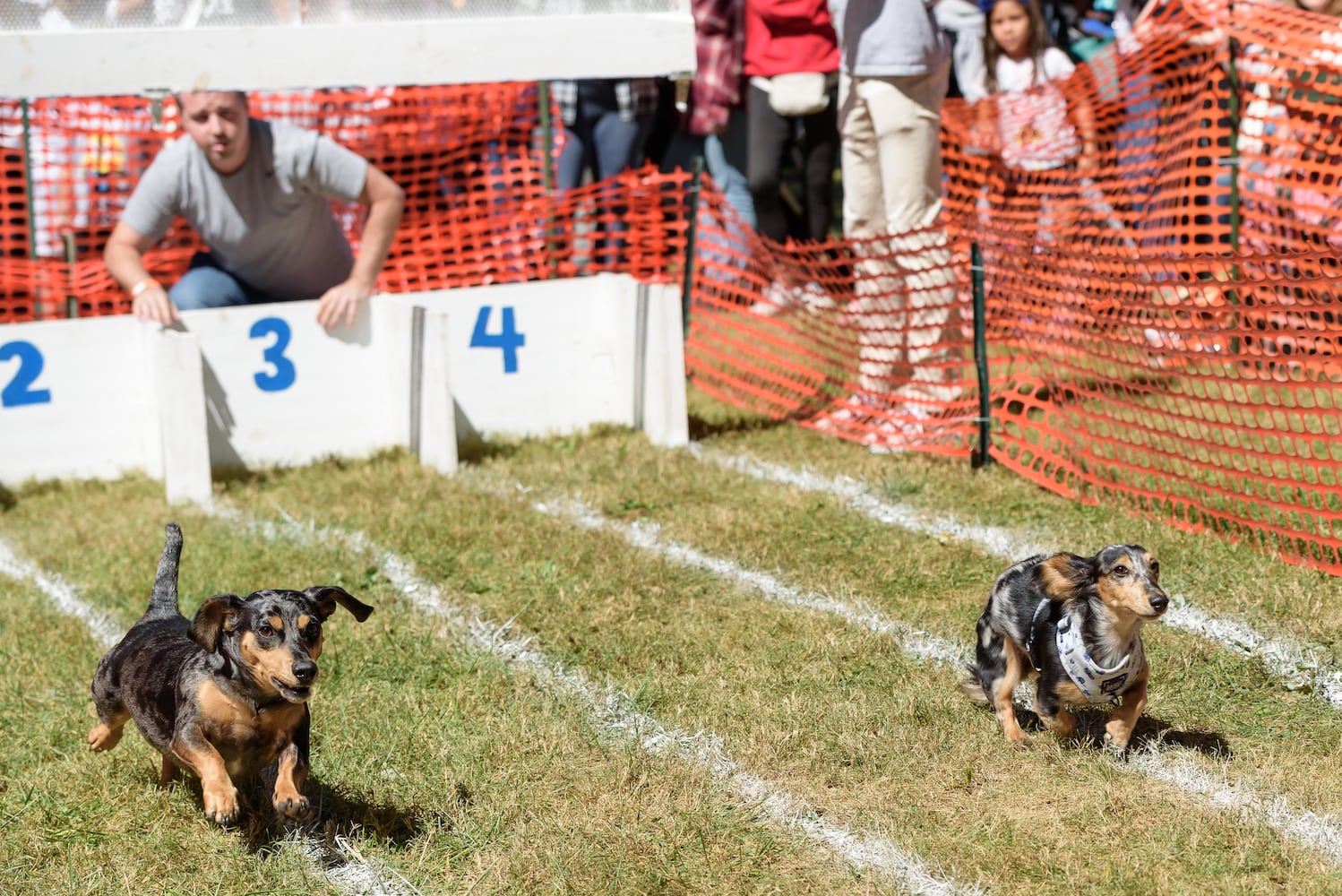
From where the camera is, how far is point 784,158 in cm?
1082

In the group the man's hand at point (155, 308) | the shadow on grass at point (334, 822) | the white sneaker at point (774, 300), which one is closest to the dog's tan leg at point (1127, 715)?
the shadow on grass at point (334, 822)

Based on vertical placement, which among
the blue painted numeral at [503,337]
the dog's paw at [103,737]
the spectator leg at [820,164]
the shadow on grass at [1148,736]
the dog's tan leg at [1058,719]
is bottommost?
the dog's paw at [103,737]

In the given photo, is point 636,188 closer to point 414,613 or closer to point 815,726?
point 414,613

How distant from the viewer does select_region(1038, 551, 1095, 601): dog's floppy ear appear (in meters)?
4.09

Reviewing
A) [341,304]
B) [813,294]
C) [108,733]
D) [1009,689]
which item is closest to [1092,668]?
[1009,689]

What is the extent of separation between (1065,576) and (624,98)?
24.6ft

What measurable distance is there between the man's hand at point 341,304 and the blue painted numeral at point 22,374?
131 centimetres

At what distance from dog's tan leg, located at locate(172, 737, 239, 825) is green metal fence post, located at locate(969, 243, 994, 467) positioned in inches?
165

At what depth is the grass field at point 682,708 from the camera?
3773 mm

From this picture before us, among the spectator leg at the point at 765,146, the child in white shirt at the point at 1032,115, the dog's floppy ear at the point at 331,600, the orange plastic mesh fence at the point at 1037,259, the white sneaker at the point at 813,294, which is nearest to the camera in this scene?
the dog's floppy ear at the point at 331,600

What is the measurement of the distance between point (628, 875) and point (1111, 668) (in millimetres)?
1271

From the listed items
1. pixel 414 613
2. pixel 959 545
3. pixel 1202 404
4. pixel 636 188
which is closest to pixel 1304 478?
pixel 1202 404

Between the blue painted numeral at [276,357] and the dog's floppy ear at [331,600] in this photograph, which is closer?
the dog's floppy ear at [331,600]

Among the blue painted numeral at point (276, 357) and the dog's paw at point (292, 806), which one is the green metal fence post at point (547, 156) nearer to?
the blue painted numeral at point (276, 357)
